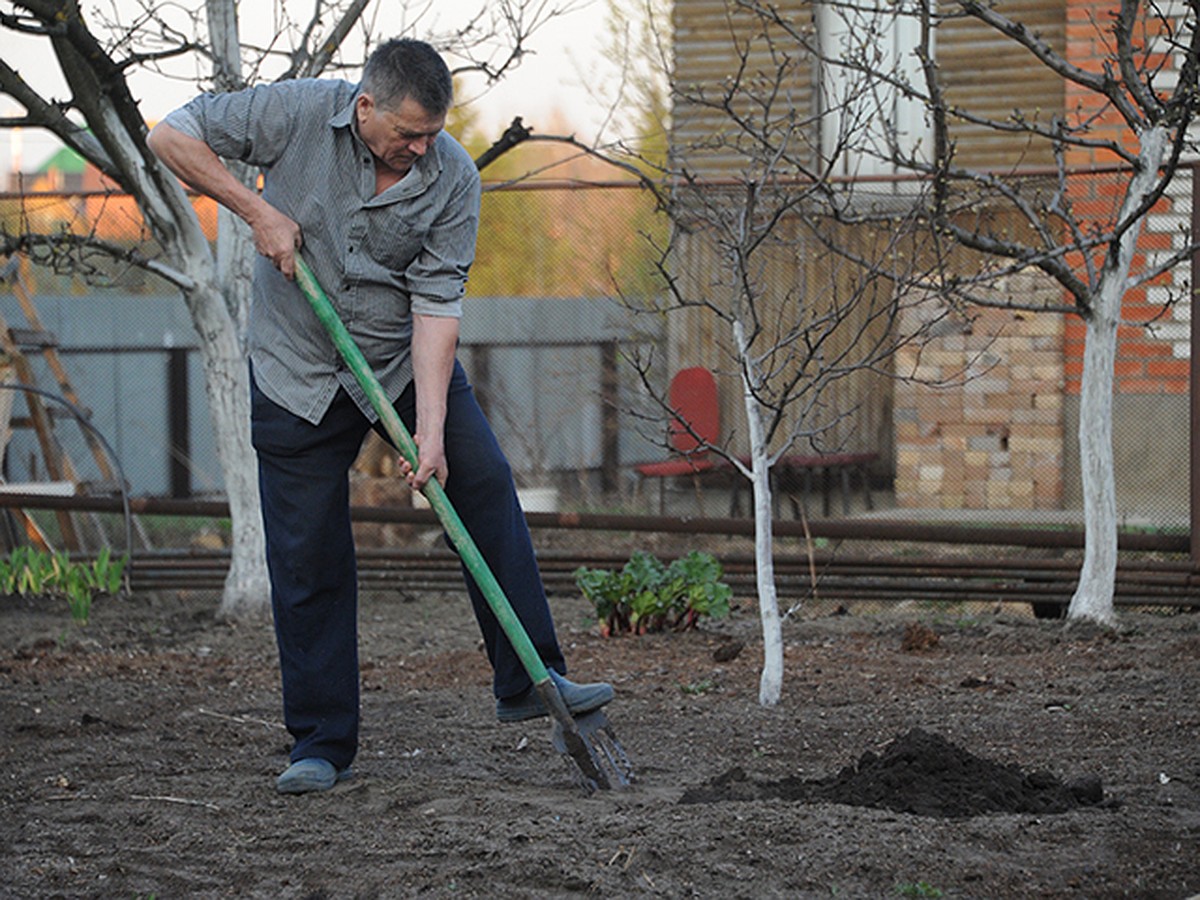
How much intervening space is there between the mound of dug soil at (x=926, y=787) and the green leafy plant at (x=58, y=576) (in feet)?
14.4

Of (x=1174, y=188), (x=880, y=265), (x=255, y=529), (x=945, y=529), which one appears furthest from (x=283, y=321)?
(x=1174, y=188)

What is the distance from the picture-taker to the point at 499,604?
3.68 metres

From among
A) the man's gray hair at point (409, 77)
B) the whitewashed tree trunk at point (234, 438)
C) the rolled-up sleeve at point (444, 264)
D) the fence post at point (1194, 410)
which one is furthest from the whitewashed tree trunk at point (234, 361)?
the fence post at point (1194, 410)

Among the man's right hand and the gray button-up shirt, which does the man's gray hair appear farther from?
the man's right hand

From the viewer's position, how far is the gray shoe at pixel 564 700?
3727 mm

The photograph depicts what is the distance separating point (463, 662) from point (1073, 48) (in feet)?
18.6

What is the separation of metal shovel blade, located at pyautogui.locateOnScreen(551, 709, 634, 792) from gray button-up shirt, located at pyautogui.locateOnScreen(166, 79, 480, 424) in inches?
36.8

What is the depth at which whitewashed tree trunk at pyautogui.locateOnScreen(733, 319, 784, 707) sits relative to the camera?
4.50 metres

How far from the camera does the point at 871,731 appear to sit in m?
4.30

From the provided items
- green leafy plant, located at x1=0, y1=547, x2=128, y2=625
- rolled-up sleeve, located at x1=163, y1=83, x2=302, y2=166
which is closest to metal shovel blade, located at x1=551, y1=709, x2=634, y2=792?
Answer: rolled-up sleeve, located at x1=163, y1=83, x2=302, y2=166

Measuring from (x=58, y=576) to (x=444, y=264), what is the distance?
168 inches

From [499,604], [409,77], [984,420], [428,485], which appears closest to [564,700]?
[499,604]

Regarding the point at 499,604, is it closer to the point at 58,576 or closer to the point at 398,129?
the point at 398,129

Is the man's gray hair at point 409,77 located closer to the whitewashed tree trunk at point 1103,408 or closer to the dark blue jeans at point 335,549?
the dark blue jeans at point 335,549
